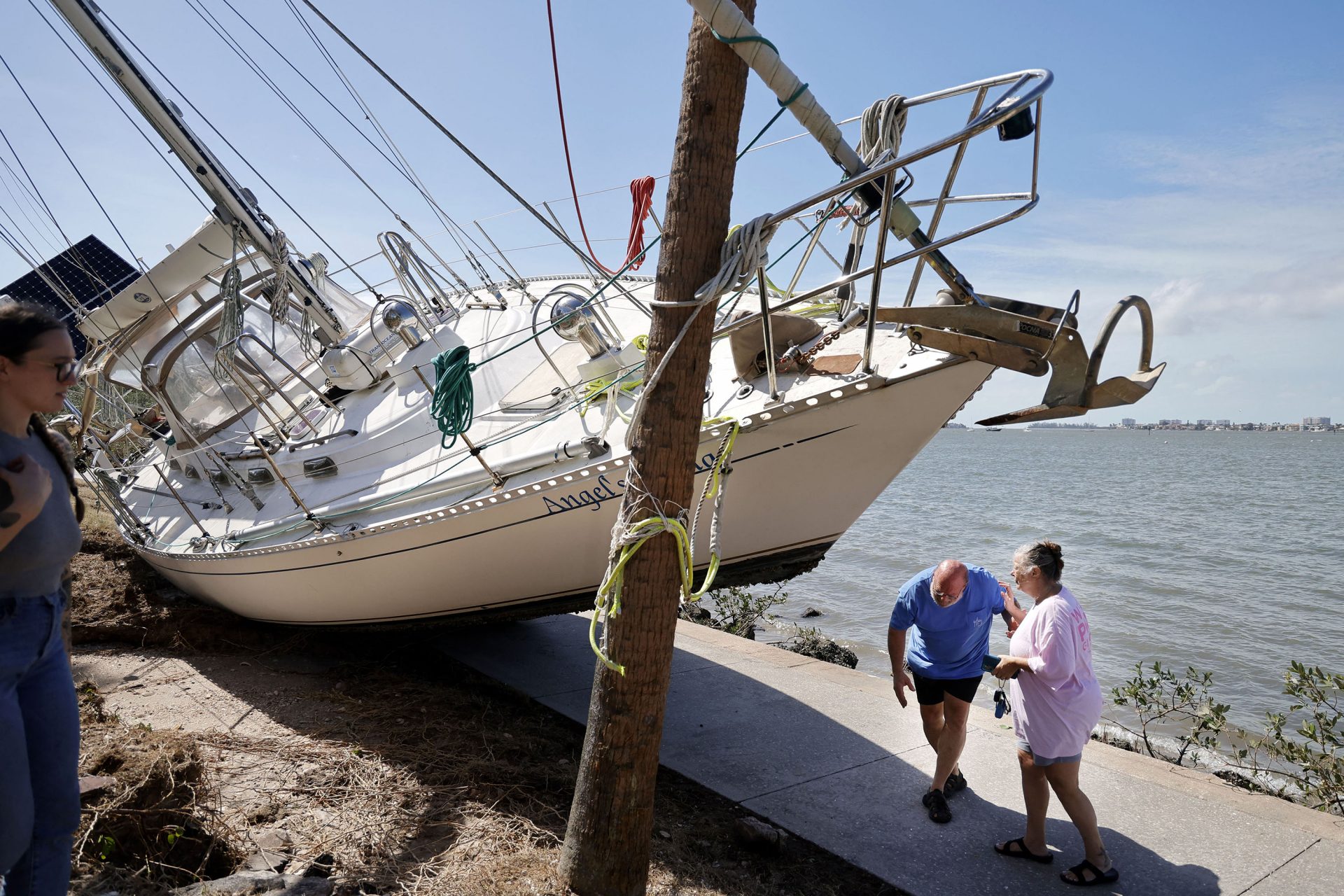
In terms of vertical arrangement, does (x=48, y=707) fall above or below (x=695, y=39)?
below

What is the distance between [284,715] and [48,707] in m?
3.28

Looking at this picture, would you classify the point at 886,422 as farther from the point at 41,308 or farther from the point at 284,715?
the point at 284,715

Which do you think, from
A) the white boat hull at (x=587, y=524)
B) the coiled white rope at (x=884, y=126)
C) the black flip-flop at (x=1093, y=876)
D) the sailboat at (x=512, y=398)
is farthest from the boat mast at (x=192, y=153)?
Result: the black flip-flop at (x=1093, y=876)

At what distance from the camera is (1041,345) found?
3.62 meters

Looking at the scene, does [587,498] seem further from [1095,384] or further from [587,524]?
[1095,384]

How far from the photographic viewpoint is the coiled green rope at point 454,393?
430 centimetres

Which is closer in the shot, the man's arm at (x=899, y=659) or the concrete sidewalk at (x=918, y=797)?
the concrete sidewalk at (x=918, y=797)

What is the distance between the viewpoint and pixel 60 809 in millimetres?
2021

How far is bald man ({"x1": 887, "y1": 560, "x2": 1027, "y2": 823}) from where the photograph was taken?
12.6 feet

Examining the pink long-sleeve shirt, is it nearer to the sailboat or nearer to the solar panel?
the sailboat

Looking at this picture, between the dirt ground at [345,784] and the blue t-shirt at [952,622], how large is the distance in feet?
3.42

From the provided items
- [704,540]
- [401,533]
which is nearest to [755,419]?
[704,540]

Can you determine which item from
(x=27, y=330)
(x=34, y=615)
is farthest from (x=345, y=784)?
(x=27, y=330)

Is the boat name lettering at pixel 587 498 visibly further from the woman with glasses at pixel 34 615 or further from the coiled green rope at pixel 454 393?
the woman with glasses at pixel 34 615
